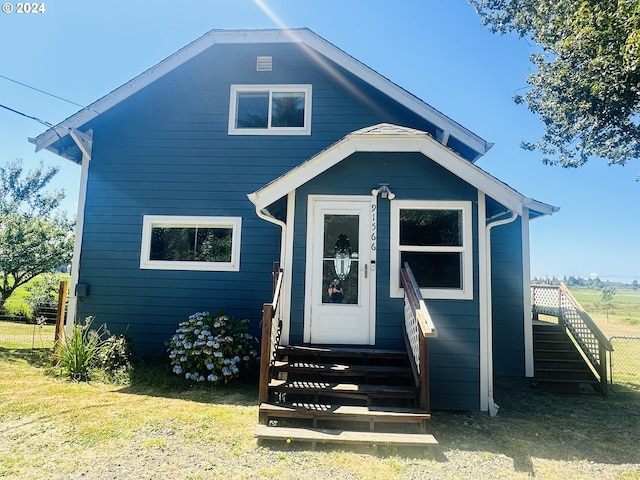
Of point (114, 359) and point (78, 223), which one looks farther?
point (78, 223)

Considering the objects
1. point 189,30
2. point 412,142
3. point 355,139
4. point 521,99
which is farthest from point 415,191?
point 521,99

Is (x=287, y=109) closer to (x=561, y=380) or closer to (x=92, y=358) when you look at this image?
(x=92, y=358)

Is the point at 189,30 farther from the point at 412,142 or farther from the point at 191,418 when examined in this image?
the point at 191,418

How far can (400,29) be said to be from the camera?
878cm

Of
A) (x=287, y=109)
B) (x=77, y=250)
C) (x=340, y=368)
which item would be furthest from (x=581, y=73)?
(x=77, y=250)

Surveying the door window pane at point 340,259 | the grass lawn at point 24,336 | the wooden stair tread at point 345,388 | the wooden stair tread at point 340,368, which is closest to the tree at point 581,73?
the door window pane at point 340,259

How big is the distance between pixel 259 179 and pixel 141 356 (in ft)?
12.6

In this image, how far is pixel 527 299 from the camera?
7102 millimetres

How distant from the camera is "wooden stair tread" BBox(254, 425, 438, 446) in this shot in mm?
3547

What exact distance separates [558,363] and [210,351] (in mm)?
6073

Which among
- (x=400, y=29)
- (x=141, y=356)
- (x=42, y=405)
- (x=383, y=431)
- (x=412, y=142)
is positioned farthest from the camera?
(x=400, y=29)

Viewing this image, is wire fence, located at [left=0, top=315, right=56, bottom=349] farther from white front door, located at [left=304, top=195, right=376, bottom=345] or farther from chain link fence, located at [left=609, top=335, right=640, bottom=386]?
chain link fence, located at [left=609, top=335, right=640, bottom=386]

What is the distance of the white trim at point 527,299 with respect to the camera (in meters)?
6.97

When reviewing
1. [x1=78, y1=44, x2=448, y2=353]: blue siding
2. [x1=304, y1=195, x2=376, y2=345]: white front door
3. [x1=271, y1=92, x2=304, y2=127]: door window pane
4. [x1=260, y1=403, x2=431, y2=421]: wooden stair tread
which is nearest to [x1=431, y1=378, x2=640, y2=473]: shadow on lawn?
[x1=260, y1=403, x2=431, y2=421]: wooden stair tread
